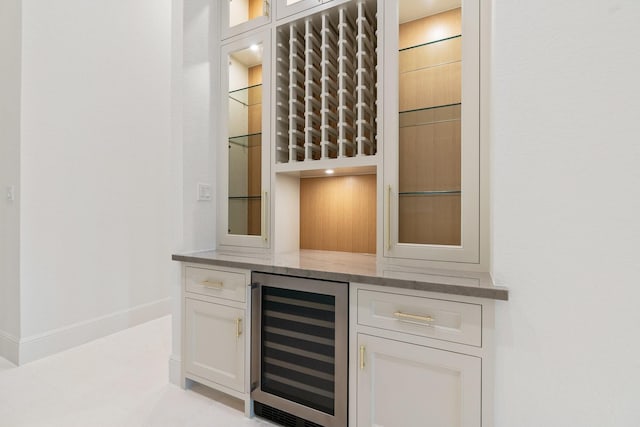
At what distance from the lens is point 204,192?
2084 mm

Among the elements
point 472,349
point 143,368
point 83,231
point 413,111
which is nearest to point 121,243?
point 83,231

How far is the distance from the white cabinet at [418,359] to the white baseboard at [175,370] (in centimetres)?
118

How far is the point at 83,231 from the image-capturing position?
2.55 m

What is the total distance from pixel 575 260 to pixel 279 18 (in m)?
1.93

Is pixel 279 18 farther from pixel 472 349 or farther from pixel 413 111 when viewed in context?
pixel 472 349

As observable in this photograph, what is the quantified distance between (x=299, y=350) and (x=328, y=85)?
1439mm

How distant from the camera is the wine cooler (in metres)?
1.40

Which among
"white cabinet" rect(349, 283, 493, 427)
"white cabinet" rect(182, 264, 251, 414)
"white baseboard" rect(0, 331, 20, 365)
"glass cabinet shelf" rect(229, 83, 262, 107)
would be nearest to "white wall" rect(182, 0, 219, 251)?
"glass cabinet shelf" rect(229, 83, 262, 107)

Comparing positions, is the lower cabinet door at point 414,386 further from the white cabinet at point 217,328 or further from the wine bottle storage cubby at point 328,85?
the wine bottle storage cubby at point 328,85

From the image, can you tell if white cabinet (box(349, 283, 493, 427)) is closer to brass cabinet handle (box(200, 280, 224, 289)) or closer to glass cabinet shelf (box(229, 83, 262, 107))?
brass cabinet handle (box(200, 280, 224, 289))

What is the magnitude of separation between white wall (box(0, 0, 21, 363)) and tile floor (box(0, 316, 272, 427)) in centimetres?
28

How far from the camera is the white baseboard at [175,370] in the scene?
1962 mm

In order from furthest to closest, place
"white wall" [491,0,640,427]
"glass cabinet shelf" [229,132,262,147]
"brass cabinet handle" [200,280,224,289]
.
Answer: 1. "glass cabinet shelf" [229,132,262,147]
2. "brass cabinet handle" [200,280,224,289]
3. "white wall" [491,0,640,427]

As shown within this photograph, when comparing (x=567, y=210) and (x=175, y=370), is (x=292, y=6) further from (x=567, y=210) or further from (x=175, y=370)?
(x=175, y=370)
